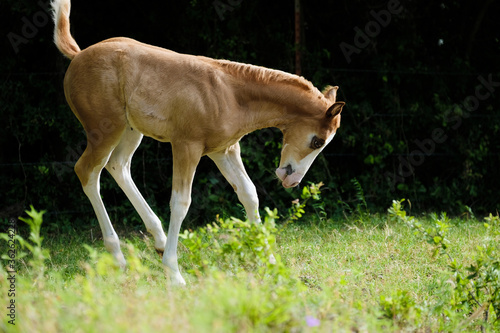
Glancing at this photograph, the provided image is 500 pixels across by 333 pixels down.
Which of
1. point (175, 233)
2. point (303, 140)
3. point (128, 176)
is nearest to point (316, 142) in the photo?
point (303, 140)

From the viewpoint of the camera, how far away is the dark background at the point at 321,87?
22.2 ft

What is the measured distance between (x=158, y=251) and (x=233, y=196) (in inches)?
95.9

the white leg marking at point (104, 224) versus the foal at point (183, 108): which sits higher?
the foal at point (183, 108)

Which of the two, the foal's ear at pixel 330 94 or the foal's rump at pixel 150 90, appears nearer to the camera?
the foal's rump at pixel 150 90

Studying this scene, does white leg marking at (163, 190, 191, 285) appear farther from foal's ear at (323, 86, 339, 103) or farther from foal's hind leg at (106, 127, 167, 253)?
foal's ear at (323, 86, 339, 103)

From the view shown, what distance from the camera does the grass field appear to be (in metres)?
2.36

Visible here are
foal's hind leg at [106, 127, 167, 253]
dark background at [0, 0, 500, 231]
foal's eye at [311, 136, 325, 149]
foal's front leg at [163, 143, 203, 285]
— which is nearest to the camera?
foal's front leg at [163, 143, 203, 285]

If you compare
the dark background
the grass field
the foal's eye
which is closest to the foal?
the foal's eye

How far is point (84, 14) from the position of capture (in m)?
6.72

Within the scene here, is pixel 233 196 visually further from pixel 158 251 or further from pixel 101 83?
pixel 101 83

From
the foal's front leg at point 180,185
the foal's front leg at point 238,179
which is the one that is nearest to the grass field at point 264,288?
the foal's front leg at point 180,185

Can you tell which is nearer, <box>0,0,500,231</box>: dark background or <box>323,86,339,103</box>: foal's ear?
Result: <box>323,86,339,103</box>: foal's ear

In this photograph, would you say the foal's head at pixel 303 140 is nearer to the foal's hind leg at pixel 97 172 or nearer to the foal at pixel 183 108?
the foal at pixel 183 108

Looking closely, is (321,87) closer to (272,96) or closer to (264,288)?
(272,96)
